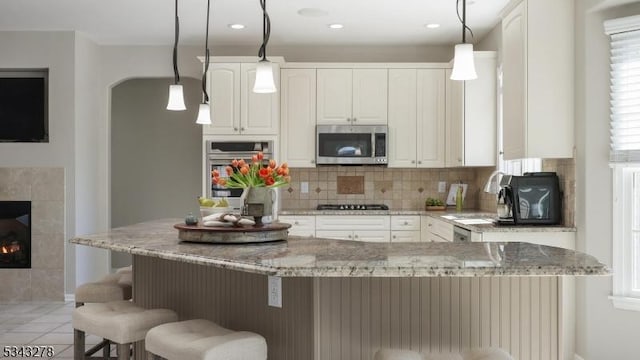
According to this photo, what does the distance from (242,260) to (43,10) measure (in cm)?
382

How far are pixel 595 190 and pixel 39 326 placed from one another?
431cm

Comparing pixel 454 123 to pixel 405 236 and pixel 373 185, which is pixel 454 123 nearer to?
pixel 373 185

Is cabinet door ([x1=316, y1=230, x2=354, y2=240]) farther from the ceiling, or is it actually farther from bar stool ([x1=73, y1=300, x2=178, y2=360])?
bar stool ([x1=73, y1=300, x2=178, y2=360])

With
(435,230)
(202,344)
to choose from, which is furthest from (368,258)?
Result: (435,230)

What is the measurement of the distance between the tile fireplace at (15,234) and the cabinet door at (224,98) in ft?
6.49

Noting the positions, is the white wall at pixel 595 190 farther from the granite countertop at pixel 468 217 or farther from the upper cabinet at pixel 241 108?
the upper cabinet at pixel 241 108

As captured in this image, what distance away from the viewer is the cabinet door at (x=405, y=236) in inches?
215

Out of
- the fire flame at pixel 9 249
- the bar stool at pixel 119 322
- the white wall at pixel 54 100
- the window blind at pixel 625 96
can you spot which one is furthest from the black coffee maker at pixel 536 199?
the fire flame at pixel 9 249

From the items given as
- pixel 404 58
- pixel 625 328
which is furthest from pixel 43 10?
pixel 625 328

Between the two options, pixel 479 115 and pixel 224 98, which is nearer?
pixel 479 115

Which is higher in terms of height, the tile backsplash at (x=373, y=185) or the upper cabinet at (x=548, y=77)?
the upper cabinet at (x=548, y=77)

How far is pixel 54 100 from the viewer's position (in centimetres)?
551

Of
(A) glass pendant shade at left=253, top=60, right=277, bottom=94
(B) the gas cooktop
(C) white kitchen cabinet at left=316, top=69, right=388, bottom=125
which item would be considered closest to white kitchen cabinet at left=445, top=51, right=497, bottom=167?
(C) white kitchen cabinet at left=316, top=69, right=388, bottom=125

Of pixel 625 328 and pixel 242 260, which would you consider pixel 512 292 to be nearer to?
pixel 242 260
